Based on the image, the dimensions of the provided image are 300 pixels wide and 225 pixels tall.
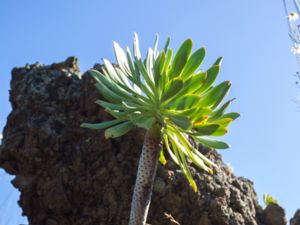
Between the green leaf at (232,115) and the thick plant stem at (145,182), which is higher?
the green leaf at (232,115)

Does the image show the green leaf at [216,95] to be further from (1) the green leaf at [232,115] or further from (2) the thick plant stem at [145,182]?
(2) the thick plant stem at [145,182]

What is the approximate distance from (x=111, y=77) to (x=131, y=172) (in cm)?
222

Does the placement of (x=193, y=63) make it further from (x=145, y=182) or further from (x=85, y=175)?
(x=85, y=175)

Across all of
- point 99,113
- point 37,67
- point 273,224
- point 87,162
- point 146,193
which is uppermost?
point 37,67

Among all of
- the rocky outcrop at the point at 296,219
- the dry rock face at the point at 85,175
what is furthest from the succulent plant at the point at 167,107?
the rocky outcrop at the point at 296,219

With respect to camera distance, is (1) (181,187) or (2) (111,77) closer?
(2) (111,77)

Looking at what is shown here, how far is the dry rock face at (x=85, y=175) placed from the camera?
6.09 meters

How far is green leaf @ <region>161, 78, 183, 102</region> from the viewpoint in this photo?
3.72 metres

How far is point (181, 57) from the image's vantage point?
13.3 ft

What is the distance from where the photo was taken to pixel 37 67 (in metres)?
7.66

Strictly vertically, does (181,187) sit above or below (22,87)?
below

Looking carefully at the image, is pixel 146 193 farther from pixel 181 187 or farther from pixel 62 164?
pixel 62 164

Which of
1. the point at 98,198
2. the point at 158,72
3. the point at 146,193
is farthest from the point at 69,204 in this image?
the point at 158,72

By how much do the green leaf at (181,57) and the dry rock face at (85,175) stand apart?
2553mm
